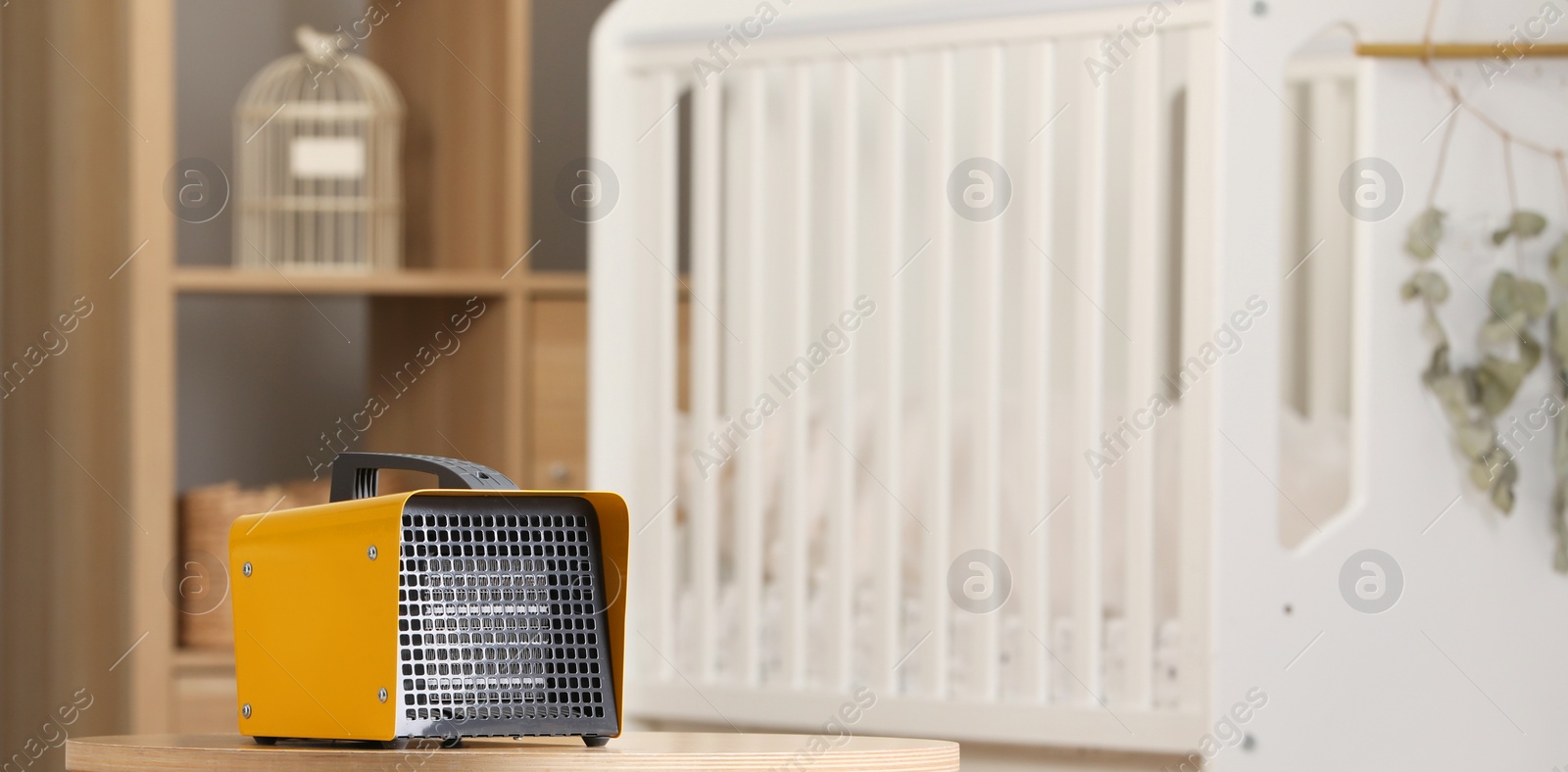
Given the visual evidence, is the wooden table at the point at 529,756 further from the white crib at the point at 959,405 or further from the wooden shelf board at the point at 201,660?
the wooden shelf board at the point at 201,660

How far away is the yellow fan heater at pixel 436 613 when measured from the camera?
0.62 m

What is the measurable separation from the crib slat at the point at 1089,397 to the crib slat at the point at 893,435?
211 mm

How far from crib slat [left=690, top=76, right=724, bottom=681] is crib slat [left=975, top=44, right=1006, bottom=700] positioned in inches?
13.7

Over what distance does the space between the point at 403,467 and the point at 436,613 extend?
3.6 inches

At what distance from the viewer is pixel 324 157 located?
6.22 feet

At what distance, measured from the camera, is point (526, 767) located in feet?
1.91

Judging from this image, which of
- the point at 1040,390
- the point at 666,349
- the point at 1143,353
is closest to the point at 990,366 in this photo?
the point at 1040,390

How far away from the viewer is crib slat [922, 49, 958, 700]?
1.58 m

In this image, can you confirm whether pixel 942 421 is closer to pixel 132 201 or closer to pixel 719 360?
pixel 719 360

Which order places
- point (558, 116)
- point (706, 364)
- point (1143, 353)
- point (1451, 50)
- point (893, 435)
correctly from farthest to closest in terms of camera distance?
point (558, 116) → point (706, 364) → point (893, 435) → point (1143, 353) → point (1451, 50)

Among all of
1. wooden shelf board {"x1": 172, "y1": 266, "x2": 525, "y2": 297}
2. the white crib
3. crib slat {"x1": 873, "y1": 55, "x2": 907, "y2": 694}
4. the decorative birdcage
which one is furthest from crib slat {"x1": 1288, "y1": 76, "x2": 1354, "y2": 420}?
the decorative birdcage

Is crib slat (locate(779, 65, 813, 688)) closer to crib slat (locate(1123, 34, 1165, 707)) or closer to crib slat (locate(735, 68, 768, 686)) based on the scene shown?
crib slat (locate(735, 68, 768, 686))

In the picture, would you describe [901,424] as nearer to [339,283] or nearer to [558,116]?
[339,283]

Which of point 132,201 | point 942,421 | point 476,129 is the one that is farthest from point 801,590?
point 132,201
